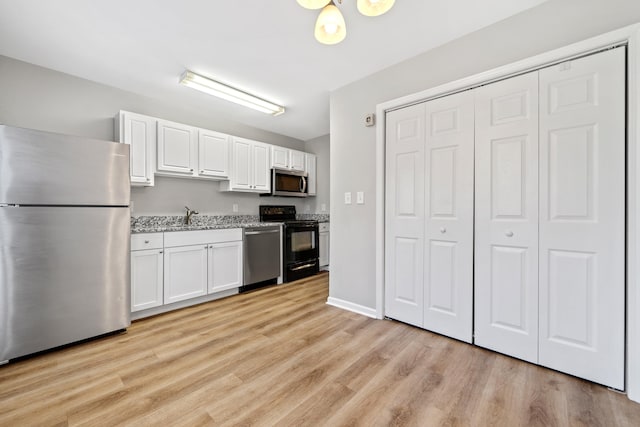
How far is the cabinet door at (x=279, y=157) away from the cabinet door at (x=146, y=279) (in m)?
2.13

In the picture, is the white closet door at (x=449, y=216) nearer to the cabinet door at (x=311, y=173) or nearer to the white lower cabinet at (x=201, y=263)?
the white lower cabinet at (x=201, y=263)

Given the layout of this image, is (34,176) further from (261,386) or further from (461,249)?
(461,249)

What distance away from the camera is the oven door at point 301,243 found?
3.97 metres

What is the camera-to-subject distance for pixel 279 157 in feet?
14.2

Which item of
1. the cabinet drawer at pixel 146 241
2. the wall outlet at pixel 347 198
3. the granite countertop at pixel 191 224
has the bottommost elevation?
the cabinet drawer at pixel 146 241

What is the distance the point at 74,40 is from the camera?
216 centimetres

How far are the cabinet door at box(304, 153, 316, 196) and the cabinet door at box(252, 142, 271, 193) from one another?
0.90m

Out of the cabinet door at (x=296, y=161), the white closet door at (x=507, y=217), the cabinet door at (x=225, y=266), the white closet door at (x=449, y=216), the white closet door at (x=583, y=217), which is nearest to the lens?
the white closet door at (x=583, y=217)

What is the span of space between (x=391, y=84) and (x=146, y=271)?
3.01 metres

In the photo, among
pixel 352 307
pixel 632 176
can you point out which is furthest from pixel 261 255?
pixel 632 176

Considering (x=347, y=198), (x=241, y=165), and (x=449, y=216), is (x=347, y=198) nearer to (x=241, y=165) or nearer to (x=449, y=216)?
Answer: (x=449, y=216)

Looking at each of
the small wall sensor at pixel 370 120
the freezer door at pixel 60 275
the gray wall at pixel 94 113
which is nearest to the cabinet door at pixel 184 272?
the freezer door at pixel 60 275

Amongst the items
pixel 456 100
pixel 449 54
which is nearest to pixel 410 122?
pixel 456 100

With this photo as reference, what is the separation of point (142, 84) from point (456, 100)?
3.15m
